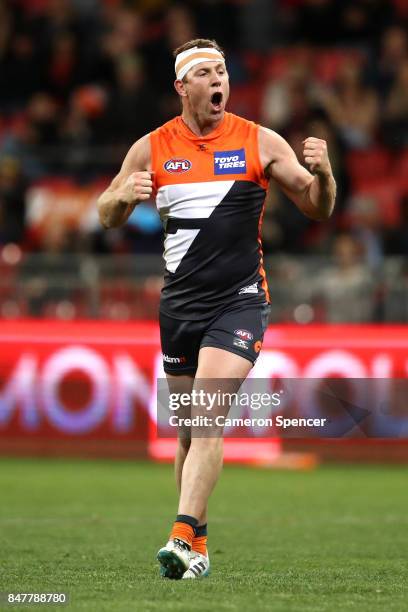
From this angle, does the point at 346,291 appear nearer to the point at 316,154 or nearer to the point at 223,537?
the point at 223,537

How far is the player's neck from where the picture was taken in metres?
7.22

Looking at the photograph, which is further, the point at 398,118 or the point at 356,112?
Answer: the point at 356,112

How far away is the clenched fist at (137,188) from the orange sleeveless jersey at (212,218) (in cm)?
21

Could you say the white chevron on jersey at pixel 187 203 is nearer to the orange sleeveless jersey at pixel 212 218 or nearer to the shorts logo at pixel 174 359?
the orange sleeveless jersey at pixel 212 218

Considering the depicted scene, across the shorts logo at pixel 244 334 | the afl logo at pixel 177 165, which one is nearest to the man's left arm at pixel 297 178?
the afl logo at pixel 177 165

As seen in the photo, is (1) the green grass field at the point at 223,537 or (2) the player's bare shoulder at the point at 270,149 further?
(2) the player's bare shoulder at the point at 270,149

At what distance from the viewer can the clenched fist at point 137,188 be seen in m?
6.92

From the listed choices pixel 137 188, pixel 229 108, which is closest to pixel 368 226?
pixel 229 108

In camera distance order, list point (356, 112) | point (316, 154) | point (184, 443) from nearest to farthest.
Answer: point (316, 154), point (184, 443), point (356, 112)

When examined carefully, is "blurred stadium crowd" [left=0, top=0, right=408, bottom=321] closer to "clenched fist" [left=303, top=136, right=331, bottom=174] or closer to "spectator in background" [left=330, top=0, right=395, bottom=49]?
"spectator in background" [left=330, top=0, right=395, bottom=49]

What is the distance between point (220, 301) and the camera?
709 centimetres

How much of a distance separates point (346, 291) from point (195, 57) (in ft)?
24.3

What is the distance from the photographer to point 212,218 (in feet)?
23.3

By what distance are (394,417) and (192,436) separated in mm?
6814
